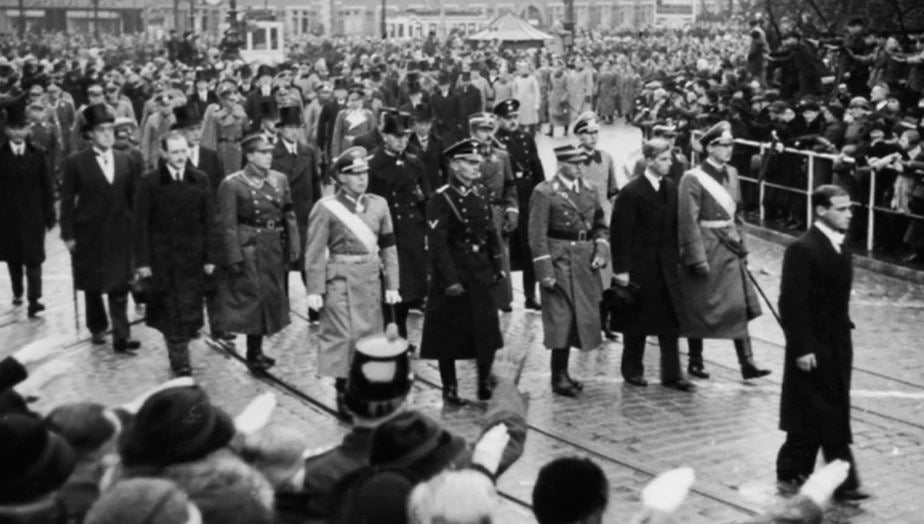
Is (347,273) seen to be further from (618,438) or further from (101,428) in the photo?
(101,428)

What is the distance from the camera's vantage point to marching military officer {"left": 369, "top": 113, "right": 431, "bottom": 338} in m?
13.0

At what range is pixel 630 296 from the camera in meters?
11.4

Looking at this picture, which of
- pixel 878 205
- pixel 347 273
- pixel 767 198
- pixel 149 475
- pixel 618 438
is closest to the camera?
pixel 149 475

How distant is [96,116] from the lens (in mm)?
12883

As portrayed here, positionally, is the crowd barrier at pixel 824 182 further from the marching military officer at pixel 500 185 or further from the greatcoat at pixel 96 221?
the greatcoat at pixel 96 221

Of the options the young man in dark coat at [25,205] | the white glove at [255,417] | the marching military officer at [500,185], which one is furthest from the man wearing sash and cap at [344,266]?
the white glove at [255,417]

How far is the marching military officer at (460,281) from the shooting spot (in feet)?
35.9

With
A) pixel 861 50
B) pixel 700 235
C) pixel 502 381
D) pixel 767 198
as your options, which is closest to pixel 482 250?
pixel 700 235

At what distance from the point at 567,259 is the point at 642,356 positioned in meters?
0.95

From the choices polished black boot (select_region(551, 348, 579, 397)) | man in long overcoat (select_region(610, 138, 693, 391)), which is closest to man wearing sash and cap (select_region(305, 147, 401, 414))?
polished black boot (select_region(551, 348, 579, 397))

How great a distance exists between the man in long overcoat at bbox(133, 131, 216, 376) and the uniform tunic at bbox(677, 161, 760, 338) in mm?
3440

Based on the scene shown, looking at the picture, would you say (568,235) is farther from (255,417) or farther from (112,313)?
(255,417)

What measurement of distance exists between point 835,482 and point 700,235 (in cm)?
655

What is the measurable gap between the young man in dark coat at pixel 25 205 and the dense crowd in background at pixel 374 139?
0.82 ft
